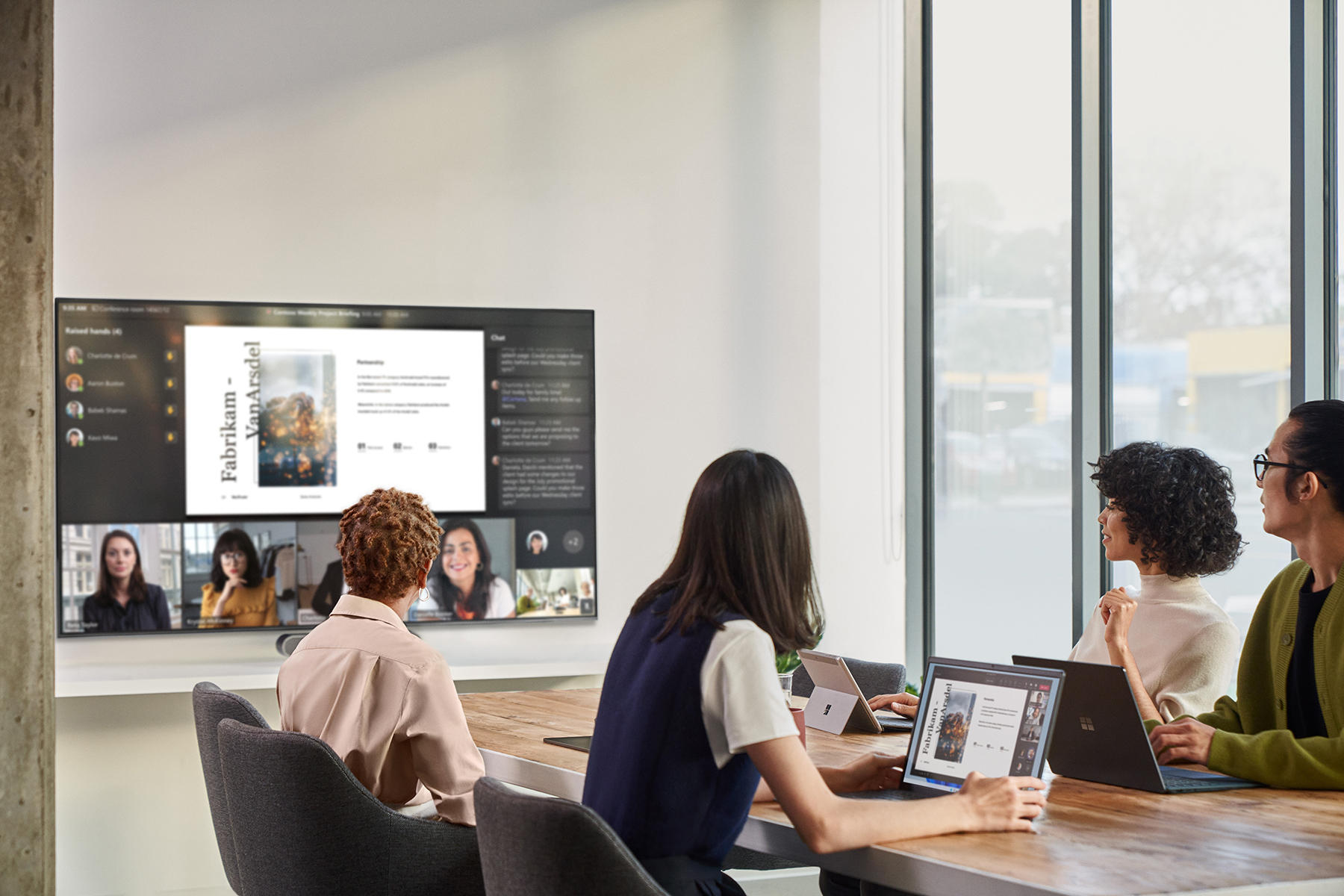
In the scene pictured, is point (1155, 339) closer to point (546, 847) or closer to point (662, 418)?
point (662, 418)

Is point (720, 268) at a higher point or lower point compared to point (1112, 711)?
higher

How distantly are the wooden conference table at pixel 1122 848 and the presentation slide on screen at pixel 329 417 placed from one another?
95.2 inches

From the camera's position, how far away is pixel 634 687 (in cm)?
192

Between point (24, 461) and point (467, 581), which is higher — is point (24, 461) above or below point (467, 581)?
above

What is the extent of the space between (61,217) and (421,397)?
1.41m

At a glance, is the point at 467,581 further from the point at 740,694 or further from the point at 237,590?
the point at 740,694

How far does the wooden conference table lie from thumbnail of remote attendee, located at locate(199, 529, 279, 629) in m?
2.41

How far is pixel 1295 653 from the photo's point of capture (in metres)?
2.40

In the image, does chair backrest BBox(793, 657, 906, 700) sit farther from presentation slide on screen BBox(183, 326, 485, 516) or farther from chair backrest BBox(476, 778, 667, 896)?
chair backrest BBox(476, 778, 667, 896)

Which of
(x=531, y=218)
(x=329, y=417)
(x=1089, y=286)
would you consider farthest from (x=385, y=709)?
(x=1089, y=286)

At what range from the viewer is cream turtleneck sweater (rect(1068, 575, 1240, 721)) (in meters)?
2.71

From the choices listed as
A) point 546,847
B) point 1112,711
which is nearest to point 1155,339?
point 1112,711

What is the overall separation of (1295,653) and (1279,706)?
114mm

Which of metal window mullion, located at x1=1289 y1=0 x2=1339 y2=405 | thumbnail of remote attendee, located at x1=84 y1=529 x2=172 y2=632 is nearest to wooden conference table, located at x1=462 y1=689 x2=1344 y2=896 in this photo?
metal window mullion, located at x1=1289 y1=0 x2=1339 y2=405
